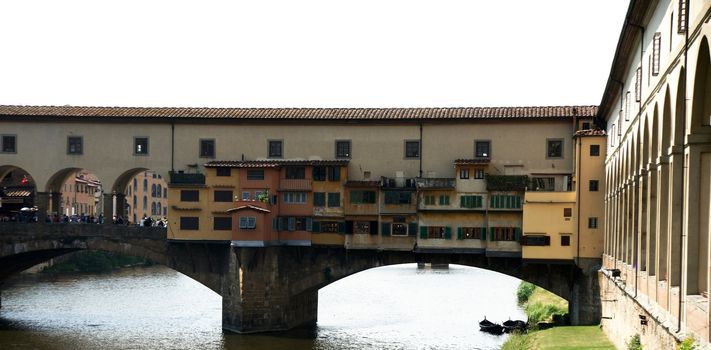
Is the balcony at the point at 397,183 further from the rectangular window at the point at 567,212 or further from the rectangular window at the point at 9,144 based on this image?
the rectangular window at the point at 9,144

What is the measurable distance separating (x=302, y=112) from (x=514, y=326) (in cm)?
1729

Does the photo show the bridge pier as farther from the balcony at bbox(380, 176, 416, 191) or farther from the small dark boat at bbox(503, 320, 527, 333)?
the small dark boat at bbox(503, 320, 527, 333)

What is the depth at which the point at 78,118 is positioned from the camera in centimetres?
5612

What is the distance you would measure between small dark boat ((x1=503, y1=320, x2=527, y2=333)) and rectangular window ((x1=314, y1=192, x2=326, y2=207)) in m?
12.5

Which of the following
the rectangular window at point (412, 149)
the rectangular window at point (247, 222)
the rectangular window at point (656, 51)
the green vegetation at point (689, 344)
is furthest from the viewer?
the rectangular window at point (412, 149)

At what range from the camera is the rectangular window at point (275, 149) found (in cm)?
5459

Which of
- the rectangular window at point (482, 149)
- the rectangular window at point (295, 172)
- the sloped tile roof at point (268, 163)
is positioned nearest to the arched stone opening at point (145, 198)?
the sloped tile roof at point (268, 163)

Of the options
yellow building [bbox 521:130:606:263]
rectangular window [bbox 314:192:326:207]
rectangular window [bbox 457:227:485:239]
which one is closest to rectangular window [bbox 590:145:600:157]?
yellow building [bbox 521:130:606:263]

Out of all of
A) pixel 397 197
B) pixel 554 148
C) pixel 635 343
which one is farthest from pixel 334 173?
pixel 635 343

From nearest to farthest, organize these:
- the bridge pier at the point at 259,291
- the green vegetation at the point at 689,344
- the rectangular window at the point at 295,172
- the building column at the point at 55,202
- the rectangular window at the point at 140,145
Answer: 1. the green vegetation at the point at 689,344
2. the bridge pier at the point at 259,291
3. the rectangular window at the point at 295,172
4. the rectangular window at the point at 140,145
5. the building column at the point at 55,202

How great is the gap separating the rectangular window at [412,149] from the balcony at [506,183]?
15.8 feet

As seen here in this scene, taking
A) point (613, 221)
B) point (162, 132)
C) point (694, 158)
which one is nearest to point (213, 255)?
point (162, 132)

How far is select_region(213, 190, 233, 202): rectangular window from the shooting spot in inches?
2087

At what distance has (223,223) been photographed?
53188 mm
